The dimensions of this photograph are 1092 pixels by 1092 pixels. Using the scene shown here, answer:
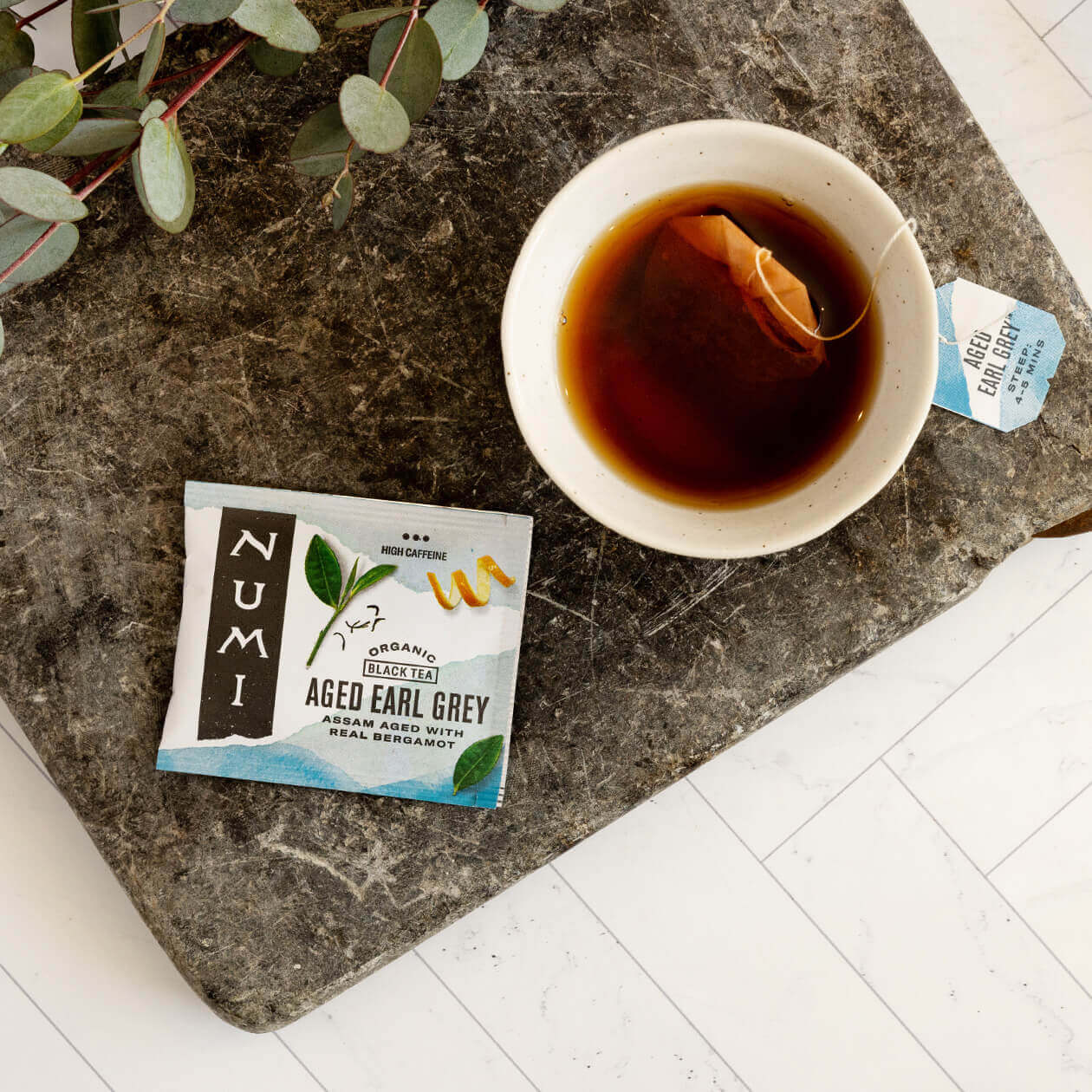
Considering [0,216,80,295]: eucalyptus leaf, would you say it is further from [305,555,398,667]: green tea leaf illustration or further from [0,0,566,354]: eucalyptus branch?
Result: [305,555,398,667]: green tea leaf illustration

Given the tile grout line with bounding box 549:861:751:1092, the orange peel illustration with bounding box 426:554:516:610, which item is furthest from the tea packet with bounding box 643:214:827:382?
the tile grout line with bounding box 549:861:751:1092

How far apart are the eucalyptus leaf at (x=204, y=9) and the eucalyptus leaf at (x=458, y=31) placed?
6.8 inches

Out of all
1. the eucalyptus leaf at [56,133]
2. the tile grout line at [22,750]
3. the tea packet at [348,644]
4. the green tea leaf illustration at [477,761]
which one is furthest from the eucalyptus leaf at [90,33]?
the tile grout line at [22,750]

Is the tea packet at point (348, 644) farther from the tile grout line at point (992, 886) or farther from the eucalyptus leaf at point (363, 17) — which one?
the tile grout line at point (992, 886)

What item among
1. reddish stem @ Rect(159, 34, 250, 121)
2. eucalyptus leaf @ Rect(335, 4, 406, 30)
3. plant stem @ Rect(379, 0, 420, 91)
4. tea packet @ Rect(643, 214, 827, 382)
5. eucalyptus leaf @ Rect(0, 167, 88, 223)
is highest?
eucalyptus leaf @ Rect(335, 4, 406, 30)

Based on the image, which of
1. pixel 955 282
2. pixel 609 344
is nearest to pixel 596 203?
pixel 609 344

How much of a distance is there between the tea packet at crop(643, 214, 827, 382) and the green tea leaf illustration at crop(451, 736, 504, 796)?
17.0 inches

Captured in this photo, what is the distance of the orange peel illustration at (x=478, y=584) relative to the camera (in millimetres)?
885

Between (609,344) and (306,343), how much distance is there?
0.32 m

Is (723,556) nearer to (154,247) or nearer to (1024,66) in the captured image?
(154,247)

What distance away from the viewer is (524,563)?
0.88 meters

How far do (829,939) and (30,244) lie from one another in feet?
4.02

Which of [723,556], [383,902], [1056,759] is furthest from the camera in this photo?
[1056,759]

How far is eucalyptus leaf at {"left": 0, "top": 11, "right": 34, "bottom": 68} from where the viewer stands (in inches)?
28.3
